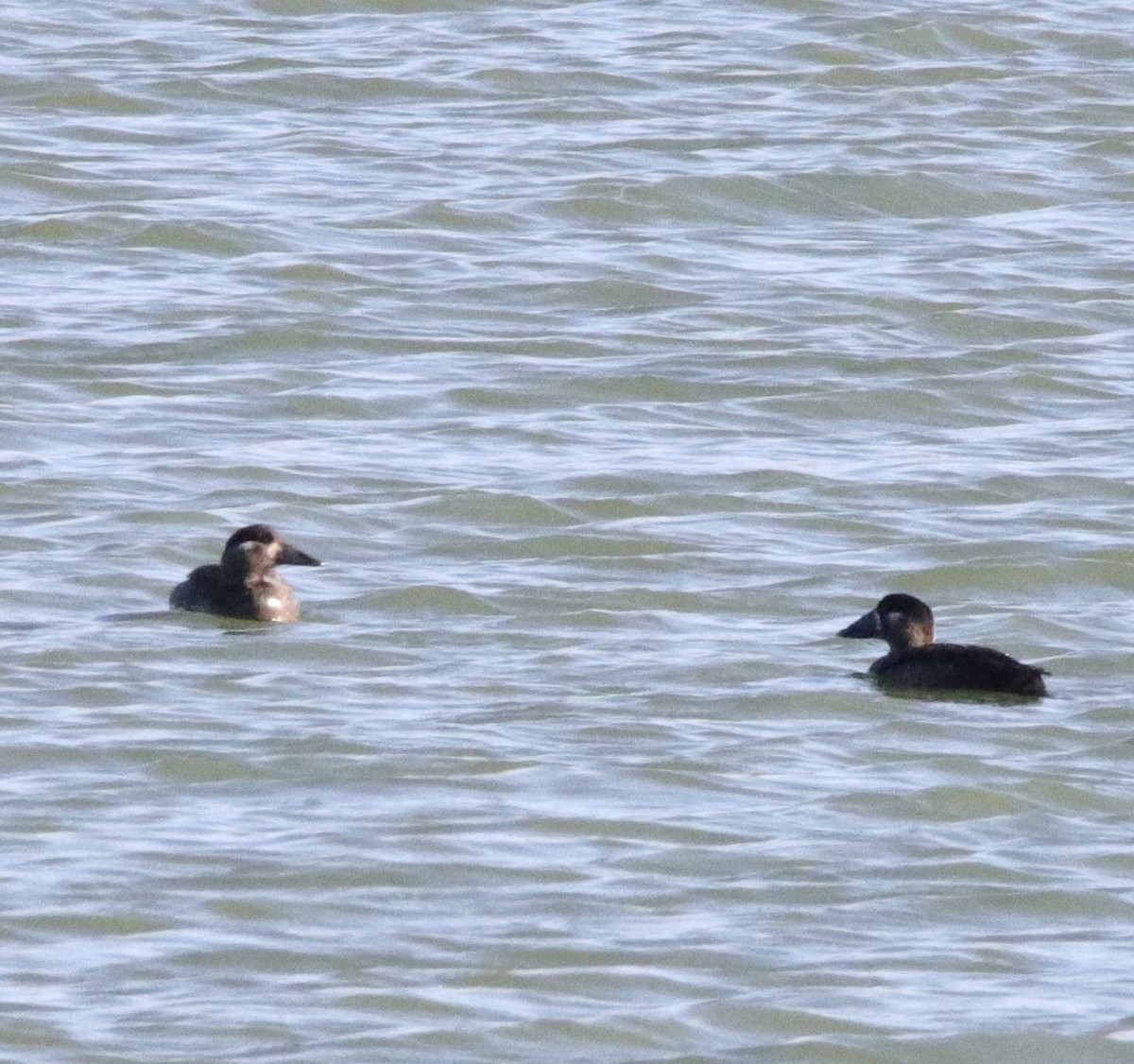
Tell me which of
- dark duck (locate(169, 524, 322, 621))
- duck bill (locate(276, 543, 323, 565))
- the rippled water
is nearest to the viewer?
the rippled water

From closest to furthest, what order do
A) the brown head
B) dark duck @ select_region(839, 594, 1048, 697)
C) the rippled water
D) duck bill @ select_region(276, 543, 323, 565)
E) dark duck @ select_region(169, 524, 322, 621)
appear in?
the rippled water, dark duck @ select_region(839, 594, 1048, 697), the brown head, dark duck @ select_region(169, 524, 322, 621), duck bill @ select_region(276, 543, 323, 565)

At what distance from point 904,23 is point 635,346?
27.9 feet

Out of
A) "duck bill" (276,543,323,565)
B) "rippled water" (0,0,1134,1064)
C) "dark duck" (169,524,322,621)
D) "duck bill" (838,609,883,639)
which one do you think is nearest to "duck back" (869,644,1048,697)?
"rippled water" (0,0,1134,1064)

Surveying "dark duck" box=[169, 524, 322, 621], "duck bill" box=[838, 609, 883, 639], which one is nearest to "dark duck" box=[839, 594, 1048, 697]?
"duck bill" box=[838, 609, 883, 639]

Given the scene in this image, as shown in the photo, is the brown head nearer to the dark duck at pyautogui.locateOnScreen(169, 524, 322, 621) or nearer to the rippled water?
the rippled water

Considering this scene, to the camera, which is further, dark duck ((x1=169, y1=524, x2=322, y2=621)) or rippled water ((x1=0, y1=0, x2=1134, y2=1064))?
dark duck ((x1=169, y1=524, x2=322, y2=621))

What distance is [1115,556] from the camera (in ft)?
42.6

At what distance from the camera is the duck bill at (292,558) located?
12.1 meters

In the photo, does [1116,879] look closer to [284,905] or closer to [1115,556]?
[284,905]

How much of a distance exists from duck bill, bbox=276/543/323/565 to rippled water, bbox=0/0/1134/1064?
0.18 metres

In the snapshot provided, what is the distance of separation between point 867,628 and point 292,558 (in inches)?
84.9

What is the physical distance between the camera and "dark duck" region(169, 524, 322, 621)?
1173 cm

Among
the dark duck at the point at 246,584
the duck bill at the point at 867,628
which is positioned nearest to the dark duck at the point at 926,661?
the duck bill at the point at 867,628

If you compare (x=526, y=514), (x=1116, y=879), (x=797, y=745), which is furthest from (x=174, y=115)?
(x=1116, y=879)
